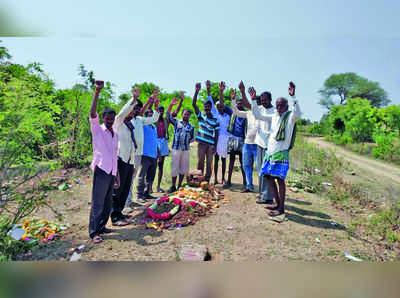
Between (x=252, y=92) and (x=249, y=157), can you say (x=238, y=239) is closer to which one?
(x=249, y=157)

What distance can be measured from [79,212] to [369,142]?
1539cm

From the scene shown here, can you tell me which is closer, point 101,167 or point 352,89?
point 101,167

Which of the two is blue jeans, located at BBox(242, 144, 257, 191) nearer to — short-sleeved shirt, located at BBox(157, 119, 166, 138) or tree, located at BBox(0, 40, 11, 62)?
short-sleeved shirt, located at BBox(157, 119, 166, 138)

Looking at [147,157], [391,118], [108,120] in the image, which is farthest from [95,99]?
[391,118]

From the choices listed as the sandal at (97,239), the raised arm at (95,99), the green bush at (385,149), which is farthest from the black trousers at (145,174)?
the green bush at (385,149)

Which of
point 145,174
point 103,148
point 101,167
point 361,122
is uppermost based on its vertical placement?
point 361,122

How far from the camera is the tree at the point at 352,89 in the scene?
2995 cm

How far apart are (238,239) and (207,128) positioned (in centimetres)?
273

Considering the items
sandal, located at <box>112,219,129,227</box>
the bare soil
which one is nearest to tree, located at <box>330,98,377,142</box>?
the bare soil

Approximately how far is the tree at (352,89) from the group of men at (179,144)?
2641 centimetres

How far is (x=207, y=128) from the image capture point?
577 centimetres

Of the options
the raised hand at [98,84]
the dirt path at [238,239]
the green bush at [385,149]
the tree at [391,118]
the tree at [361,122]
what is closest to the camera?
the dirt path at [238,239]

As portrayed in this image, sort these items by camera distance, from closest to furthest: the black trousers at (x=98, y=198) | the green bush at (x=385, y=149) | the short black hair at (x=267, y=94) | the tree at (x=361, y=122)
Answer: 1. the black trousers at (x=98, y=198)
2. the short black hair at (x=267, y=94)
3. the green bush at (x=385, y=149)
4. the tree at (x=361, y=122)

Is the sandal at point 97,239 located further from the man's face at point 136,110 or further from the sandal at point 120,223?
the man's face at point 136,110
